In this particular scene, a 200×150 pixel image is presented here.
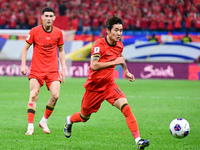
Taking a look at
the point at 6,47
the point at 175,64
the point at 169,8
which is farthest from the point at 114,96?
the point at 169,8

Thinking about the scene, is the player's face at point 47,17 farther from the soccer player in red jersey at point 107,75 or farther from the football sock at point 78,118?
the football sock at point 78,118

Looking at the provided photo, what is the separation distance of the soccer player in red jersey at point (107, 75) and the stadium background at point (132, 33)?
1491 centimetres

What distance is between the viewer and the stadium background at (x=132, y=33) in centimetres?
2145

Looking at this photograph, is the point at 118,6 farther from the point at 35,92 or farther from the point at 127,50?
the point at 35,92

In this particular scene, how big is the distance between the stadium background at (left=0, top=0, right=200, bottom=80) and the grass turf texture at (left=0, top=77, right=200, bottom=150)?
7.31 m

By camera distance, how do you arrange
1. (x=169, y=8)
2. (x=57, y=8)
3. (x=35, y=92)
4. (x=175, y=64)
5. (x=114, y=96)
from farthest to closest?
(x=57, y=8) < (x=169, y=8) < (x=175, y=64) < (x=35, y=92) < (x=114, y=96)

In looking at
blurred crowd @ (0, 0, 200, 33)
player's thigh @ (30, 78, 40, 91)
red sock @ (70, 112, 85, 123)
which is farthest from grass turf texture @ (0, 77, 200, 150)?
blurred crowd @ (0, 0, 200, 33)

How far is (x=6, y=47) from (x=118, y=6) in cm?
1079

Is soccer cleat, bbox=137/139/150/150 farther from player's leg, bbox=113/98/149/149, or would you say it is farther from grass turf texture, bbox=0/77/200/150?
grass turf texture, bbox=0/77/200/150

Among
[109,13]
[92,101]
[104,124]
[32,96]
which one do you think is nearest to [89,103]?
[92,101]

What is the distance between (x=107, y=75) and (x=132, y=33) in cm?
1988

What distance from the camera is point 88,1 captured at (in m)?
31.6

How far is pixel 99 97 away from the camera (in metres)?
6.16

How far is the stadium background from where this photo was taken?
21.5 meters
